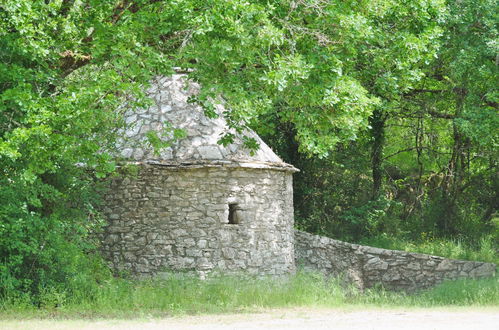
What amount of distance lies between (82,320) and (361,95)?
228 inches

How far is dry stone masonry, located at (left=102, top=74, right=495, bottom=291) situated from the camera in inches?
579

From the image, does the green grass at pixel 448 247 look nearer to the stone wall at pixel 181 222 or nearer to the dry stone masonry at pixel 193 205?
the dry stone masonry at pixel 193 205

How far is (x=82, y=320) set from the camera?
10.7 metres

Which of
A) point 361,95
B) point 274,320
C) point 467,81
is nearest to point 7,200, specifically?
point 274,320

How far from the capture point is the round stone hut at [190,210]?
14.7 meters

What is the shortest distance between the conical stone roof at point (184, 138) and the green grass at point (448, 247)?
17.2 ft

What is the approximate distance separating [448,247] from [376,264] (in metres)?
2.38

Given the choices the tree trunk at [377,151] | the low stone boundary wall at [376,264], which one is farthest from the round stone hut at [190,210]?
the tree trunk at [377,151]

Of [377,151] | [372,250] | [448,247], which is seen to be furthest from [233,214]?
[377,151]

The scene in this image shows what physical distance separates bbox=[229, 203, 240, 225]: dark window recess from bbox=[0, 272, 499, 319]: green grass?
1239mm

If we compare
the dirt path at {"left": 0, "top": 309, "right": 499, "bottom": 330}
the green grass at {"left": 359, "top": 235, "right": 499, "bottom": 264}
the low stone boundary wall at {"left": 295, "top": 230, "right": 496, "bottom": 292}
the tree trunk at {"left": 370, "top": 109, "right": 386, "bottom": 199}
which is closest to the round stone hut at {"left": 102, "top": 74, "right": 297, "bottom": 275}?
the dirt path at {"left": 0, "top": 309, "right": 499, "bottom": 330}

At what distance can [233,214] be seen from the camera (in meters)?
15.2

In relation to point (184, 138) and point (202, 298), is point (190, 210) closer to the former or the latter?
point (184, 138)

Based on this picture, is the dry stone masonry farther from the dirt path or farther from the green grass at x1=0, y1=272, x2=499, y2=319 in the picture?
the dirt path
